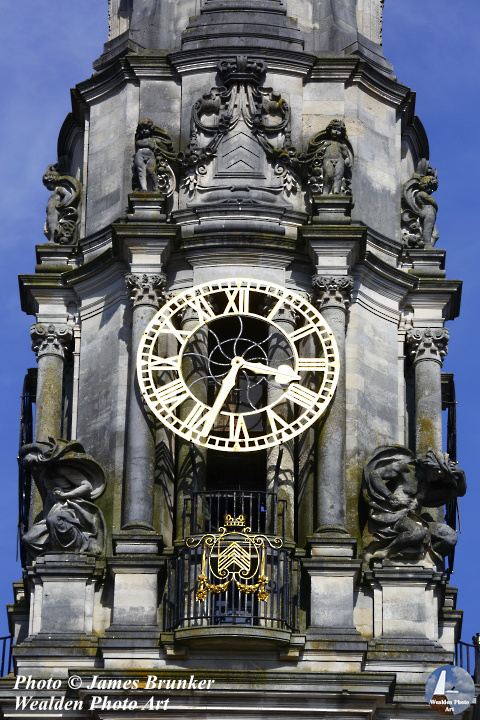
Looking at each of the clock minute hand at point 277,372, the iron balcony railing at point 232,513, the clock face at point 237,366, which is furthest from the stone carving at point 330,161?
the iron balcony railing at point 232,513

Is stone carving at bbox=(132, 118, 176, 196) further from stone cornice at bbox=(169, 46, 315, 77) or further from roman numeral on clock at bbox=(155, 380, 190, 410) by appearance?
roman numeral on clock at bbox=(155, 380, 190, 410)

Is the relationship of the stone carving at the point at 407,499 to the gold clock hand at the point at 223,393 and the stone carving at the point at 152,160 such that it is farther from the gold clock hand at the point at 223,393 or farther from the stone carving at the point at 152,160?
the stone carving at the point at 152,160

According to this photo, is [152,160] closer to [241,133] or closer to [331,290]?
[241,133]

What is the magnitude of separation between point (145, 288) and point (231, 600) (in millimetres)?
4439

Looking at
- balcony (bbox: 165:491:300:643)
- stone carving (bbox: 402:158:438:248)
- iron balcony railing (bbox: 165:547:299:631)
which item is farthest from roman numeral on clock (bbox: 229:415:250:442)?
stone carving (bbox: 402:158:438:248)

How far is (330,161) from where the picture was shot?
4856 cm

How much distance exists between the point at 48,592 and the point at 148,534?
1406mm

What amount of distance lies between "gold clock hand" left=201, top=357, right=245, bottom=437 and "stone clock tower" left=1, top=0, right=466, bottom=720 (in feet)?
0.11

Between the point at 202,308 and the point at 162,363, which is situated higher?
the point at 202,308

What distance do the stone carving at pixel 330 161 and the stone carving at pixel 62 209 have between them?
3.21 meters

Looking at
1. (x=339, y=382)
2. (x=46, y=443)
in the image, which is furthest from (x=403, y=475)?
(x=46, y=443)

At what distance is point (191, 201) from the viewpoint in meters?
48.7

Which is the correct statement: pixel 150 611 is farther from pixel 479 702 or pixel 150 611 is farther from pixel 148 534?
pixel 479 702

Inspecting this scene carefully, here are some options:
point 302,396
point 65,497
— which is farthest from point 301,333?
point 65,497
